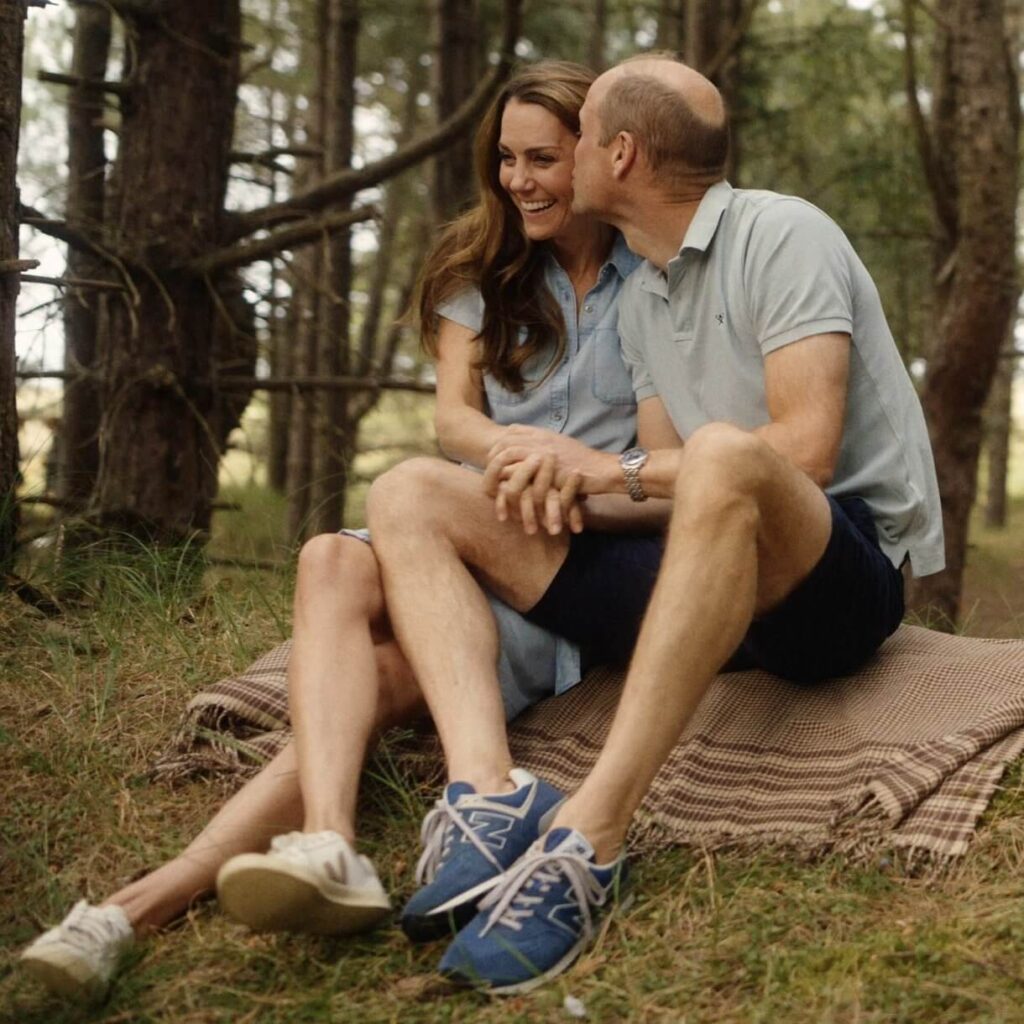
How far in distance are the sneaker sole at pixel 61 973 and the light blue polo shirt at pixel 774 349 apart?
5.52 feet

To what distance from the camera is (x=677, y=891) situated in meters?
2.65

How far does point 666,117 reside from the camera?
3.16 metres

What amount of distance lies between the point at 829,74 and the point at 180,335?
6.41m

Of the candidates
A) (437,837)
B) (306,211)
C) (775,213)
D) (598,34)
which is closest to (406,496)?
(437,837)

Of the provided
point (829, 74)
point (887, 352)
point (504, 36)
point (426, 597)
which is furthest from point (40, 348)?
point (829, 74)

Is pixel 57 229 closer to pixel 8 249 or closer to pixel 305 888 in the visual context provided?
pixel 8 249

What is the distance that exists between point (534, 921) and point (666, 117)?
1.78 m

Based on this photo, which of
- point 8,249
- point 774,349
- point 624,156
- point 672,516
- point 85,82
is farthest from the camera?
point 85,82

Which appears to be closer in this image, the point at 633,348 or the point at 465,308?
the point at 633,348

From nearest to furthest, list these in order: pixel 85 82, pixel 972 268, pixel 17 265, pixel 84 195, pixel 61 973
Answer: pixel 61 973, pixel 17 265, pixel 85 82, pixel 972 268, pixel 84 195

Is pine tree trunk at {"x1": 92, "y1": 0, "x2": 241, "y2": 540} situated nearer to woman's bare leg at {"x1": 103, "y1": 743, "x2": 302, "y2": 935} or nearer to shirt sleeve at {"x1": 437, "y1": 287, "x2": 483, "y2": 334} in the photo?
shirt sleeve at {"x1": 437, "y1": 287, "x2": 483, "y2": 334}

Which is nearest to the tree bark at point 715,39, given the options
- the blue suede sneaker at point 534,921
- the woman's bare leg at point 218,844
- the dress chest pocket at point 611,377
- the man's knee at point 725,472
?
the dress chest pocket at point 611,377

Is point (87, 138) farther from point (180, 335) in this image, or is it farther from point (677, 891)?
point (677, 891)

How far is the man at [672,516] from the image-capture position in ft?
8.12
